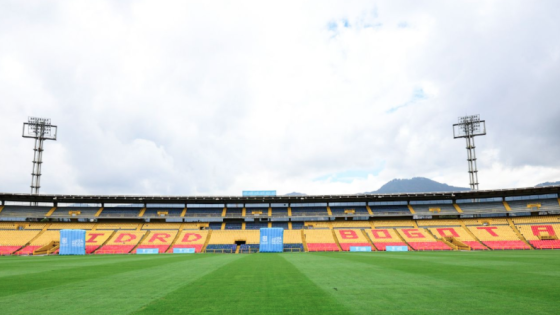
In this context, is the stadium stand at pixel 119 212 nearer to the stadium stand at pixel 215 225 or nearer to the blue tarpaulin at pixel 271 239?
the stadium stand at pixel 215 225

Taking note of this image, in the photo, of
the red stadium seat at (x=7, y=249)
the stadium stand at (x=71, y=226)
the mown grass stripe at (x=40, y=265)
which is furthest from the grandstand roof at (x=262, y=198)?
the mown grass stripe at (x=40, y=265)

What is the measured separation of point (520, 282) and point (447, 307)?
6.32 m

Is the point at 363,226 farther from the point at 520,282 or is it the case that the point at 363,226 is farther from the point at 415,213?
the point at 520,282

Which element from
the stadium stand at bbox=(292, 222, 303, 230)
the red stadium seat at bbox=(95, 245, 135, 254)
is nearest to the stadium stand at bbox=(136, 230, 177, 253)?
the red stadium seat at bbox=(95, 245, 135, 254)

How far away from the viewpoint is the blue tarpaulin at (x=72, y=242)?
1804 inches

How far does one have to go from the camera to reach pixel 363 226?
6022 cm

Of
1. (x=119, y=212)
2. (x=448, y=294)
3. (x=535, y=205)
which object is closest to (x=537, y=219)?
(x=535, y=205)

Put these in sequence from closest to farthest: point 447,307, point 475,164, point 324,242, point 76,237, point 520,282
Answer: point 447,307 → point 520,282 → point 76,237 → point 324,242 → point 475,164

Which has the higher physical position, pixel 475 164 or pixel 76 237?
pixel 475 164

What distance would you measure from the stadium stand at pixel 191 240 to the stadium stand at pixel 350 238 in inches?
915

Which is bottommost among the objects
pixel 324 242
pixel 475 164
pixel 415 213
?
pixel 324 242

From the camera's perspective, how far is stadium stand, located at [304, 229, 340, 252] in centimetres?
5116

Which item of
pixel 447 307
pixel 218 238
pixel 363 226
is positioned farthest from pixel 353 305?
pixel 363 226

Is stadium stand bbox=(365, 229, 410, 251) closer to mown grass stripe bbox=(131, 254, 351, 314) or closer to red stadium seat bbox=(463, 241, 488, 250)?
red stadium seat bbox=(463, 241, 488, 250)
